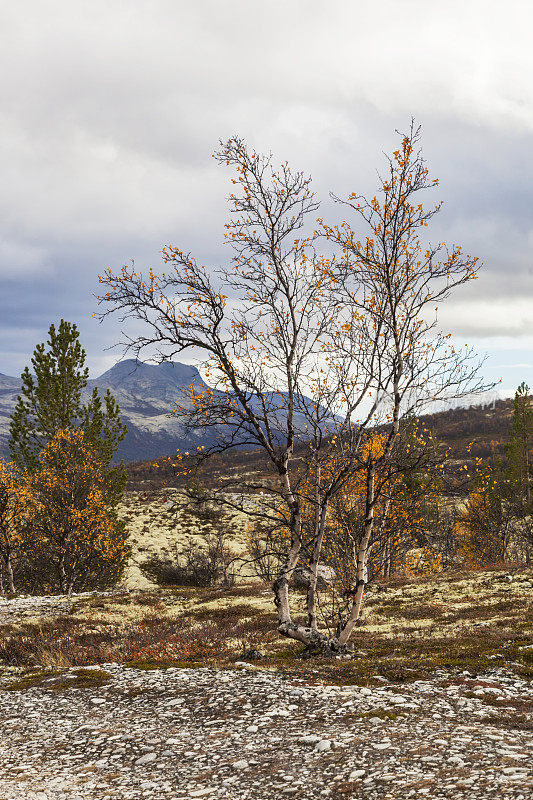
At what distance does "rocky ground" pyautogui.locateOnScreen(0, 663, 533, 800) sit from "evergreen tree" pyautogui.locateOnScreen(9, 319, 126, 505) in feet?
101

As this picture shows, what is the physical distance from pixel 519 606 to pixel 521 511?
34.7m

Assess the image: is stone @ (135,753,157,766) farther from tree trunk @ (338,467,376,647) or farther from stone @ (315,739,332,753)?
tree trunk @ (338,467,376,647)

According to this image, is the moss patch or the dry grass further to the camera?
the dry grass

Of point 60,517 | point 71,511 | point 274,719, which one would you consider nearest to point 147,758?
point 274,719

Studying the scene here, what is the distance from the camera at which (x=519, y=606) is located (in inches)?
894

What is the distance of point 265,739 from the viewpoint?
877 cm

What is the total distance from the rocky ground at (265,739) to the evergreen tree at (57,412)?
101ft

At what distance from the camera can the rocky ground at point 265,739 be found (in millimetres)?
6734

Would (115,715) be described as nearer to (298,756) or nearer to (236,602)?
(298,756)

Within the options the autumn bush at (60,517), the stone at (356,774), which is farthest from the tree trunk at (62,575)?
the stone at (356,774)

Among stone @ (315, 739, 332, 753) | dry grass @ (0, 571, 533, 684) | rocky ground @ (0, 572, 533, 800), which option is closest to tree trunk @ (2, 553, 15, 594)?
dry grass @ (0, 571, 533, 684)

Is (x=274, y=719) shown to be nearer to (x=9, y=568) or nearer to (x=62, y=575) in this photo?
(x=62, y=575)

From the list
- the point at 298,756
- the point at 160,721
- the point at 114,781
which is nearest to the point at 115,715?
the point at 160,721

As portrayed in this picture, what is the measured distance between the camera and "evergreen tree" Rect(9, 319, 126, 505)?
135 ft
